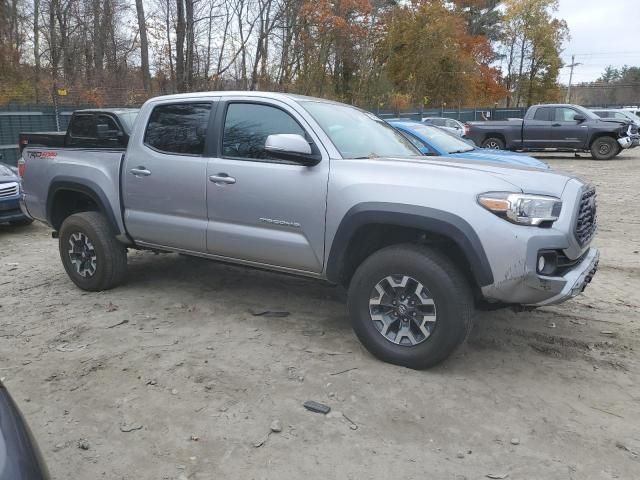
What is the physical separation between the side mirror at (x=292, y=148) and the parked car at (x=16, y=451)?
2.39m

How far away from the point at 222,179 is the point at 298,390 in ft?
5.84

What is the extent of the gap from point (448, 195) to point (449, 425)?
138cm

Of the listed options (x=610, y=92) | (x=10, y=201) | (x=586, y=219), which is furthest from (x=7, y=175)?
(x=610, y=92)

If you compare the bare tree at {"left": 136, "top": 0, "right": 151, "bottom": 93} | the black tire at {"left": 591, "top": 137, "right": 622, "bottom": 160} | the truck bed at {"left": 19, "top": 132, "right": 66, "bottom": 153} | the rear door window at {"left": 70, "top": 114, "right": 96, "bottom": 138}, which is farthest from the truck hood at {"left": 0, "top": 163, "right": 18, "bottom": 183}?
the black tire at {"left": 591, "top": 137, "right": 622, "bottom": 160}

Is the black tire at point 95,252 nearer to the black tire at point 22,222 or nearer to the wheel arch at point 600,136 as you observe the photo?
the black tire at point 22,222

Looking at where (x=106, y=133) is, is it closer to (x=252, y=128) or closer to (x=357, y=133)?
(x=252, y=128)

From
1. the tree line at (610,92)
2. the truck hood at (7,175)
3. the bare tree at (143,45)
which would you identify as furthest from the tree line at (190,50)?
the tree line at (610,92)

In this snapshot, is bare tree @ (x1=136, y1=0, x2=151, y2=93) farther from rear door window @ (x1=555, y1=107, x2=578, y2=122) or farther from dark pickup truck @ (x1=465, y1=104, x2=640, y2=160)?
rear door window @ (x1=555, y1=107, x2=578, y2=122)

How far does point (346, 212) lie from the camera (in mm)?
3881

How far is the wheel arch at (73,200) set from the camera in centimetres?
527

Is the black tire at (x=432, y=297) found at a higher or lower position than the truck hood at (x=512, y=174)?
lower

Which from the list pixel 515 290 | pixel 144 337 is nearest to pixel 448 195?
pixel 515 290

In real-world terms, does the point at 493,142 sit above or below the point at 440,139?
below

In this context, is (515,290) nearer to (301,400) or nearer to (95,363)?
(301,400)
